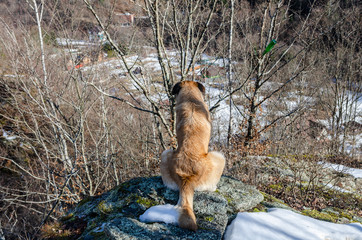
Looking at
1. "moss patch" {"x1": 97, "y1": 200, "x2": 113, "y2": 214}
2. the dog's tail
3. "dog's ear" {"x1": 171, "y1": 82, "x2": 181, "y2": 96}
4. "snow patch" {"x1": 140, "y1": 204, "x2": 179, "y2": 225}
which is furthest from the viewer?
"dog's ear" {"x1": 171, "y1": 82, "x2": 181, "y2": 96}

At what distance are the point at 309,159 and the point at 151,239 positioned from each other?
15.7ft

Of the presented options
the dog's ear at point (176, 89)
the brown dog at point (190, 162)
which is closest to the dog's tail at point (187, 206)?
the brown dog at point (190, 162)

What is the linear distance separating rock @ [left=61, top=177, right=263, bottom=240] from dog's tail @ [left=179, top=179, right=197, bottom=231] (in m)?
0.08

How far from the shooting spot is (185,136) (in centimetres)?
345

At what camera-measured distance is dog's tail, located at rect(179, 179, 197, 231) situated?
2.59 m

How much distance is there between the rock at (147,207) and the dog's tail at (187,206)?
78mm

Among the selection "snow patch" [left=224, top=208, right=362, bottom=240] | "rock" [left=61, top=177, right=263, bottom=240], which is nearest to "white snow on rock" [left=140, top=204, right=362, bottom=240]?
"snow patch" [left=224, top=208, right=362, bottom=240]

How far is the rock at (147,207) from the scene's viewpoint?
2479 millimetres

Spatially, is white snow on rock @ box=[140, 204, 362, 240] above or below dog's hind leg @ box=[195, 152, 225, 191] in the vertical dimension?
below

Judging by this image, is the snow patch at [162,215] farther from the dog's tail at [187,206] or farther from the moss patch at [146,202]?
the moss patch at [146,202]

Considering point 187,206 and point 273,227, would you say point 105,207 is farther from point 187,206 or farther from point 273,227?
point 273,227

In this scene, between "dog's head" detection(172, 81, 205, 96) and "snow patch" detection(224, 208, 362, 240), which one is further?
"dog's head" detection(172, 81, 205, 96)

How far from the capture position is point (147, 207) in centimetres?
309

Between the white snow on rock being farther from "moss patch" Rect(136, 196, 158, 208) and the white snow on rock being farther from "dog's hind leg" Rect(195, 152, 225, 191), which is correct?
"dog's hind leg" Rect(195, 152, 225, 191)
